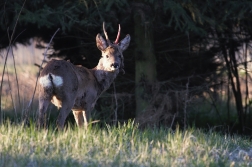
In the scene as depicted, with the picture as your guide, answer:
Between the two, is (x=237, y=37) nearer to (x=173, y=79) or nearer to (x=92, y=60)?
(x=173, y=79)

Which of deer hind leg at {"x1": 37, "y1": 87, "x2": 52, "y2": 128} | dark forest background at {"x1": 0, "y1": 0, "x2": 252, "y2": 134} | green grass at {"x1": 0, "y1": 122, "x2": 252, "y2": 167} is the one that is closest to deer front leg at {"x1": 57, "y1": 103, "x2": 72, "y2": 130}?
deer hind leg at {"x1": 37, "y1": 87, "x2": 52, "y2": 128}

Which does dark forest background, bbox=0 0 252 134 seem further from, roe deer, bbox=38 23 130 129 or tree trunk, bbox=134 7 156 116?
roe deer, bbox=38 23 130 129

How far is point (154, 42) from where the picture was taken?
1297 centimetres

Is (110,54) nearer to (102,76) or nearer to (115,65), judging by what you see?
(115,65)

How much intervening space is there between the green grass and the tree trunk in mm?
4584

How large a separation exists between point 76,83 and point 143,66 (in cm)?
385

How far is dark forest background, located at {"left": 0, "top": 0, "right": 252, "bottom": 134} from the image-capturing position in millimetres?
10773

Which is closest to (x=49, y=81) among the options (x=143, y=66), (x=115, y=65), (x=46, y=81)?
(x=46, y=81)

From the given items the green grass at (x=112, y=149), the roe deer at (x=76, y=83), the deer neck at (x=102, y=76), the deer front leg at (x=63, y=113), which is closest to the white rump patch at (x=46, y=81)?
the roe deer at (x=76, y=83)

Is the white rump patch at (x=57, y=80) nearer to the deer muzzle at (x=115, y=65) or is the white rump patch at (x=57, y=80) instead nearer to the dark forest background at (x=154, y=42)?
the deer muzzle at (x=115, y=65)

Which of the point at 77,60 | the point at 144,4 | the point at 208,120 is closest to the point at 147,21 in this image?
the point at 144,4

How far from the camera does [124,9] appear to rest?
11406 millimetres

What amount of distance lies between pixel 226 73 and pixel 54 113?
417cm

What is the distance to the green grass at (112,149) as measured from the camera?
6.47m
